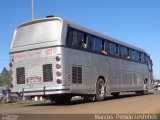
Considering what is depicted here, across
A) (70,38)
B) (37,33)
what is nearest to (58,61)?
(70,38)

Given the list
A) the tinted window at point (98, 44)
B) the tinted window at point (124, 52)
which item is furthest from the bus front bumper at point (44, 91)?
the tinted window at point (124, 52)

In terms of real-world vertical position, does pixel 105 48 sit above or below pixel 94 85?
above

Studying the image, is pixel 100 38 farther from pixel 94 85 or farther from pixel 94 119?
pixel 94 119

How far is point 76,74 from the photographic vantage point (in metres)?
16.4

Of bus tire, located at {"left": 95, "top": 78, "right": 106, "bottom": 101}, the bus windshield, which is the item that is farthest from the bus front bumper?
bus tire, located at {"left": 95, "top": 78, "right": 106, "bottom": 101}

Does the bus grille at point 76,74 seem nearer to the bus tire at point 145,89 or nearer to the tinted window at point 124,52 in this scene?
the tinted window at point 124,52

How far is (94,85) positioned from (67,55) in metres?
3.02

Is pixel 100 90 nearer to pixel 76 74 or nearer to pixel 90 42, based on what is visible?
pixel 90 42

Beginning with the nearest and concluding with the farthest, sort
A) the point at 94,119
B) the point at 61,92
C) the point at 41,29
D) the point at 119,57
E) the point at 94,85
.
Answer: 1. the point at 94,119
2. the point at 61,92
3. the point at 41,29
4. the point at 94,85
5. the point at 119,57

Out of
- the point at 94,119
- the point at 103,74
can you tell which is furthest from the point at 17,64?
the point at 94,119

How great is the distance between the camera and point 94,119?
1045 cm

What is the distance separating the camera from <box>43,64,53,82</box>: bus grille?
15.8 metres

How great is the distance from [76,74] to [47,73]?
136 cm

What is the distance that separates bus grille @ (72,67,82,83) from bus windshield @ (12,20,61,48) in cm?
Answer: 172
